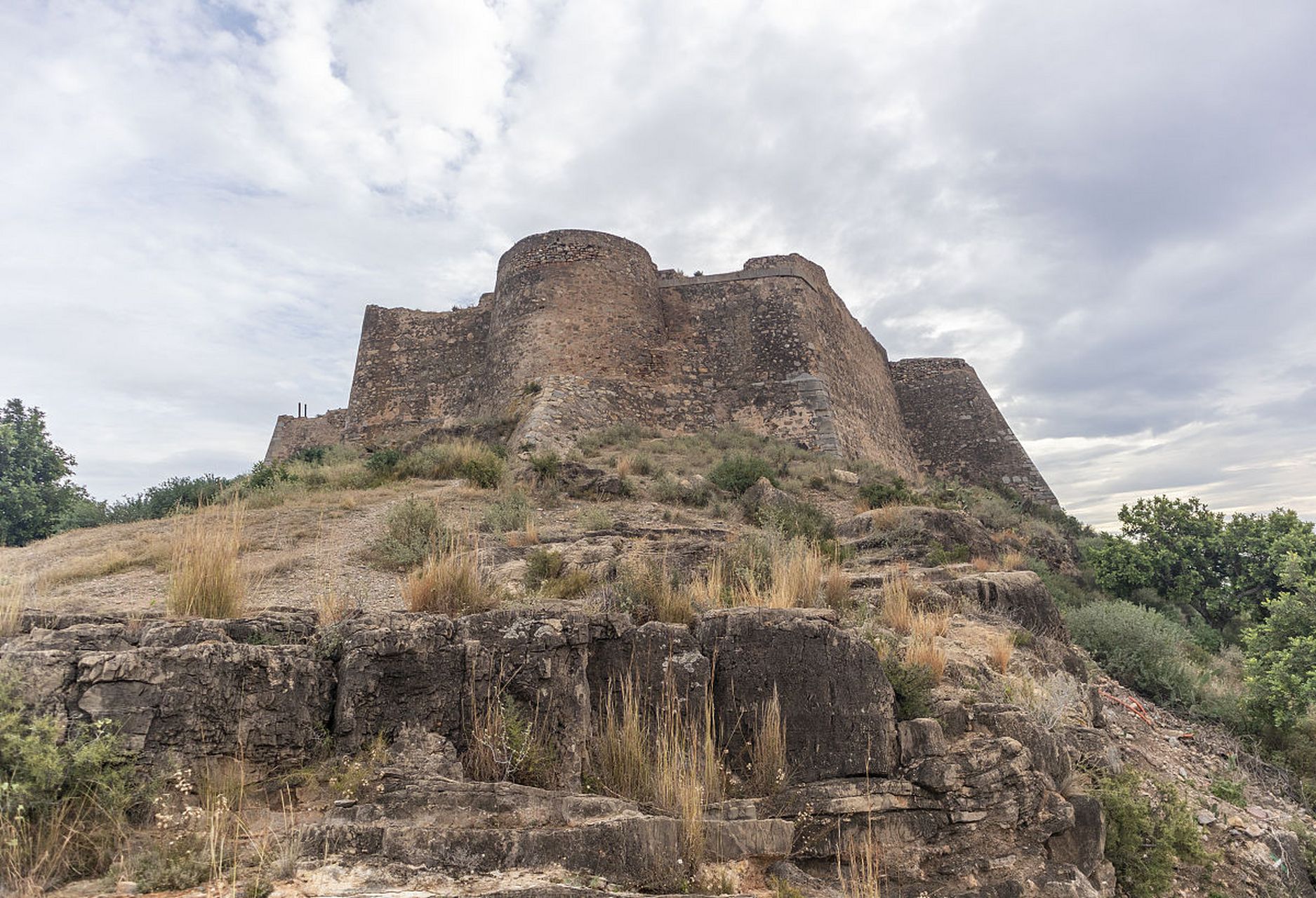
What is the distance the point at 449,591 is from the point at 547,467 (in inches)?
297

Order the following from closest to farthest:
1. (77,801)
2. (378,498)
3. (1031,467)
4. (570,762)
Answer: (77,801) < (570,762) < (378,498) < (1031,467)

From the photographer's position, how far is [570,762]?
3795 mm

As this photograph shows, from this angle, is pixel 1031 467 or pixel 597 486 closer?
pixel 597 486

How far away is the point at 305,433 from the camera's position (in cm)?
2314

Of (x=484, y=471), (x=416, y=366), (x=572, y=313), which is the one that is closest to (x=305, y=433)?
(x=416, y=366)

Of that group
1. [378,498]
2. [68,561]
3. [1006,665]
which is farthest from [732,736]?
[378,498]

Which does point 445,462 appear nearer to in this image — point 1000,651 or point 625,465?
point 625,465

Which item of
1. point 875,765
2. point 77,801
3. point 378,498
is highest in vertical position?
point 378,498

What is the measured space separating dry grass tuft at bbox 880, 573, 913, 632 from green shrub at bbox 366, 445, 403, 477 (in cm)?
931

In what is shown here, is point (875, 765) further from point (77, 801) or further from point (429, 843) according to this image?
point (77, 801)

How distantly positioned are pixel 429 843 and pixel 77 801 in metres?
1.41

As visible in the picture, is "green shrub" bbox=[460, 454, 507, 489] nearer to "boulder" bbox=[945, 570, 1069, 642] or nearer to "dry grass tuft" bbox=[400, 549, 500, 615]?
"dry grass tuft" bbox=[400, 549, 500, 615]

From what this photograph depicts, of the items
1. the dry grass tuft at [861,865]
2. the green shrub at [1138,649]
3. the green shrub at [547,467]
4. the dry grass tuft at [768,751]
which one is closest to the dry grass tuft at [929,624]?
the dry grass tuft at [768,751]

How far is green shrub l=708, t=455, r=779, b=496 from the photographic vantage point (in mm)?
12641
